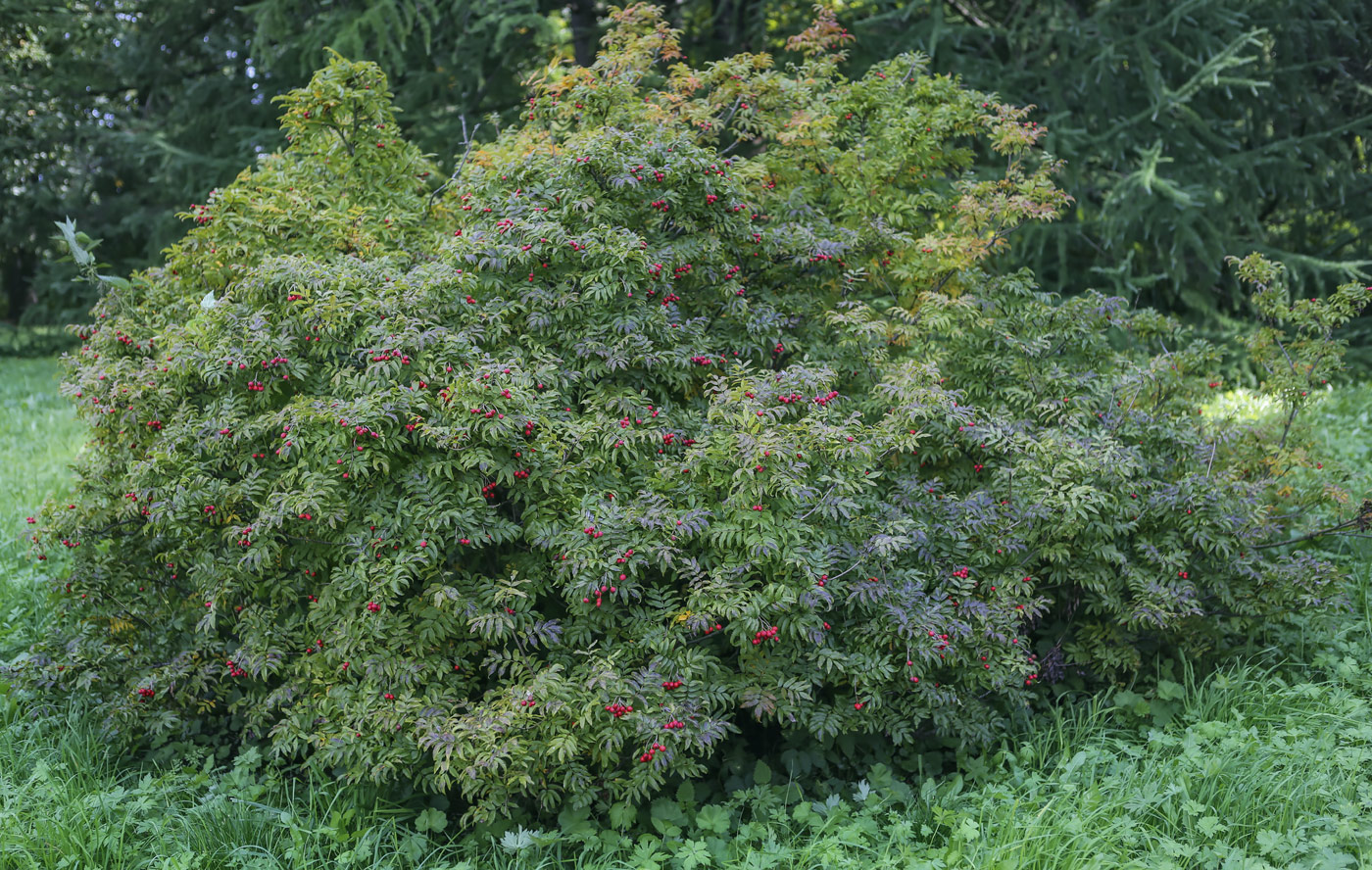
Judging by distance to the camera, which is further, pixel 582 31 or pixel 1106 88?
pixel 582 31

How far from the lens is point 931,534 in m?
3.27

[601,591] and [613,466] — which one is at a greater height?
[613,466]

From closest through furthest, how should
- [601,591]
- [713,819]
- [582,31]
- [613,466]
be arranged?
1. [601,591]
2. [713,819]
3. [613,466]
4. [582,31]

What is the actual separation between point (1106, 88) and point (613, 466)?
672 cm

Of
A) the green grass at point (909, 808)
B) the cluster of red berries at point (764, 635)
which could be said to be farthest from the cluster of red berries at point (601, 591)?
the green grass at point (909, 808)

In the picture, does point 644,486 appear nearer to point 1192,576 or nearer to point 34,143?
point 1192,576

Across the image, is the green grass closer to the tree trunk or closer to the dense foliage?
the dense foliage

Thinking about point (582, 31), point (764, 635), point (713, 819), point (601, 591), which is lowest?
point (713, 819)

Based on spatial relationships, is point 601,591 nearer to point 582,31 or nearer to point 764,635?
point 764,635

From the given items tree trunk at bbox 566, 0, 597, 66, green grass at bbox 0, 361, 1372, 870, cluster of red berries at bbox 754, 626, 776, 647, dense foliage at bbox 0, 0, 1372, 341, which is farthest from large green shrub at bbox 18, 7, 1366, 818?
tree trunk at bbox 566, 0, 597, 66

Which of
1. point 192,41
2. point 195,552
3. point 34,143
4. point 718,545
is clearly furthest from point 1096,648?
point 34,143

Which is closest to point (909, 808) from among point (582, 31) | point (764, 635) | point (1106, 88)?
point (764, 635)

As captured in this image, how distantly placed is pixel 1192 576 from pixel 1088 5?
680cm

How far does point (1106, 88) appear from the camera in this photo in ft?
24.9
